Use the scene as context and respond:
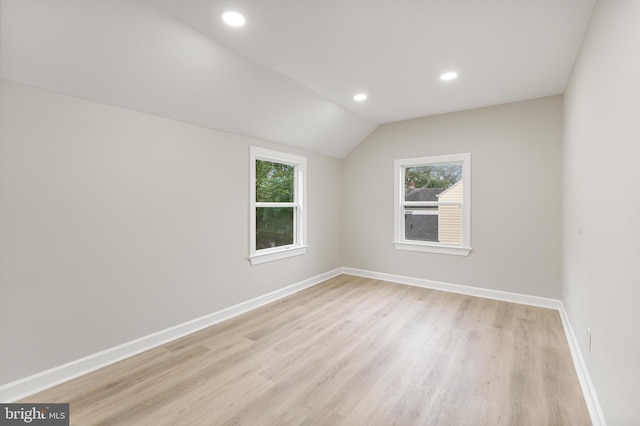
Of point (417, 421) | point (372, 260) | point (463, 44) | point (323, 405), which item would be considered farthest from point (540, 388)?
point (372, 260)

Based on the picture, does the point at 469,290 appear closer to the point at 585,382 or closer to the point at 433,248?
the point at 433,248

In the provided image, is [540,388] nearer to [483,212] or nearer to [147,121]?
[483,212]

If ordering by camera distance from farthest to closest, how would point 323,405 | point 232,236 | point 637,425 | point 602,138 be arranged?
point 232,236 < point 323,405 < point 602,138 < point 637,425

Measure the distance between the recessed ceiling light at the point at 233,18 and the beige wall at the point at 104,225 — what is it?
1189mm

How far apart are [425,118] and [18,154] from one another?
4.65 m

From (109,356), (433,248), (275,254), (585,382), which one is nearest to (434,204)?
(433,248)

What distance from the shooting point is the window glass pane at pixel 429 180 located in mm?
4434

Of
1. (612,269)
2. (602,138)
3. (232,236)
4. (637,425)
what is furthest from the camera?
(232,236)

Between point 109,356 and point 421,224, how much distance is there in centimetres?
424

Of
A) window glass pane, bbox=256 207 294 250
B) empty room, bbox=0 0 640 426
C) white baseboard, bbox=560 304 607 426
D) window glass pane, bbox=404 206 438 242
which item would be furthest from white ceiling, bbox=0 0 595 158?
white baseboard, bbox=560 304 607 426

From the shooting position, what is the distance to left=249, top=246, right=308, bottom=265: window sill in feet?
12.4

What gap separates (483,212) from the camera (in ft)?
13.5

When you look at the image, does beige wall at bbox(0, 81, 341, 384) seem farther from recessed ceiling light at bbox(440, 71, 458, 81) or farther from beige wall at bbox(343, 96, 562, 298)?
beige wall at bbox(343, 96, 562, 298)

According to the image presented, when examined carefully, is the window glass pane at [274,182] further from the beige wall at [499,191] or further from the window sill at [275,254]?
the beige wall at [499,191]
